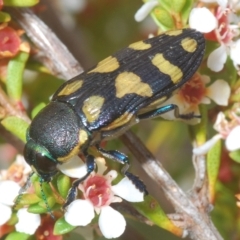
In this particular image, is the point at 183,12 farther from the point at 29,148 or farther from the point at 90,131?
the point at 29,148

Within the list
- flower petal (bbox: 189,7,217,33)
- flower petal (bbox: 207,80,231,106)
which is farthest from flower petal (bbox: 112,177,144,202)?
flower petal (bbox: 189,7,217,33)

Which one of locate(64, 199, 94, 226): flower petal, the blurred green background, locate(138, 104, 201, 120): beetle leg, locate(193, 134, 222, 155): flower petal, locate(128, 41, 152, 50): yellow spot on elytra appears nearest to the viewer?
locate(64, 199, 94, 226): flower petal

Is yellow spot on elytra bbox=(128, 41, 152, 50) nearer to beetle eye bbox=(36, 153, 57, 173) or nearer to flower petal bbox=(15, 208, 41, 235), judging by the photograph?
beetle eye bbox=(36, 153, 57, 173)

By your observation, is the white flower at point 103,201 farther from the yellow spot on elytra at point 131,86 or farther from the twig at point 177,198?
the yellow spot on elytra at point 131,86

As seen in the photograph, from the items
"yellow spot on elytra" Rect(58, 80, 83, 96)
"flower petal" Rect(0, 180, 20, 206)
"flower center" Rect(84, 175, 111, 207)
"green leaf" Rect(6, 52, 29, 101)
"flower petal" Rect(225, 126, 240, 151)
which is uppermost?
"green leaf" Rect(6, 52, 29, 101)

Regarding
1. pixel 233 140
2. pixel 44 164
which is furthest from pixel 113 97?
pixel 233 140

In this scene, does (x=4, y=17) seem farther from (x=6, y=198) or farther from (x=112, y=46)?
(x=112, y=46)

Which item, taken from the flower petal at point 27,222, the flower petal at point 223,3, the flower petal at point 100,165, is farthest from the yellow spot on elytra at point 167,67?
the flower petal at point 27,222

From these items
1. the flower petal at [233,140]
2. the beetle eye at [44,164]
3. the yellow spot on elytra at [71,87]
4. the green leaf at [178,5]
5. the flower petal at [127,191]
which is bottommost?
the flower petal at [233,140]
